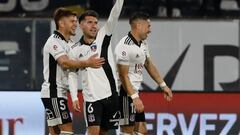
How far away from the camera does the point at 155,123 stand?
42.0ft

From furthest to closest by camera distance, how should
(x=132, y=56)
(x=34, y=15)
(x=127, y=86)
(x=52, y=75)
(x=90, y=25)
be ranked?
1. (x=34, y=15)
2. (x=132, y=56)
3. (x=127, y=86)
4. (x=52, y=75)
5. (x=90, y=25)

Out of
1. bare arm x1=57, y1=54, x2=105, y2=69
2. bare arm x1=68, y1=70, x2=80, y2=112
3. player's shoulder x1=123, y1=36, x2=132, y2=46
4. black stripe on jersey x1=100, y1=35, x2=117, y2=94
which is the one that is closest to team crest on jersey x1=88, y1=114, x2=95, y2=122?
bare arm x1=68, y1=70, x2=80, y2=112

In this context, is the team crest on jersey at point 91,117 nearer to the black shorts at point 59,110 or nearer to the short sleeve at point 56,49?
the black shorts at point 59,110

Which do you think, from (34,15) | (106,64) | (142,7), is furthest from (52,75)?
(142,7)

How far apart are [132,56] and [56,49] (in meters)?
0.94

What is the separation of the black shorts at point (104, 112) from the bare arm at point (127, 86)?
0.83ft

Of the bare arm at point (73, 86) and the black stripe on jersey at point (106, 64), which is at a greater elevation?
the black stripe on jersey at point (106, 64)

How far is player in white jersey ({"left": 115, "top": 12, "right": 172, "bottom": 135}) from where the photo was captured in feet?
34.4

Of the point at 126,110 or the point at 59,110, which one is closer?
the point at 59,110

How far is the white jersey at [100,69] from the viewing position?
10078mm

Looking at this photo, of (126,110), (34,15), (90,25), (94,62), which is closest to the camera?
(94,62)

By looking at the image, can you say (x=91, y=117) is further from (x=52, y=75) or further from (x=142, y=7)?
(x=142, y=7)

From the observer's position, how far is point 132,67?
10.6 m

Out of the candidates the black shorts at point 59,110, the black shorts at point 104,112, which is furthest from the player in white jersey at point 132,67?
the black shorts at point 59,110
